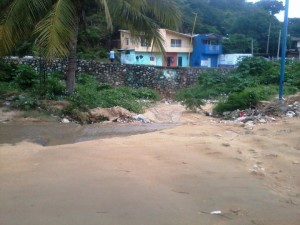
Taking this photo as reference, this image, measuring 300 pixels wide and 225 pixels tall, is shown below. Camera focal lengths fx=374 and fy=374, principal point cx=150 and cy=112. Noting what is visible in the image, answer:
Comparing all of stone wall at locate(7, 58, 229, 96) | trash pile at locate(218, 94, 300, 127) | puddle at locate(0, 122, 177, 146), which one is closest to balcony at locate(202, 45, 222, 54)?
stone wall at locate(7, 58, 229, 96)

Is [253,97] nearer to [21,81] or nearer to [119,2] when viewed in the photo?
[119,2]

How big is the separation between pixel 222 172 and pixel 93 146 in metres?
2.63

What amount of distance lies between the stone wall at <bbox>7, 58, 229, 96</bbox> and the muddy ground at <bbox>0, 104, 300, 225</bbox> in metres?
14.3

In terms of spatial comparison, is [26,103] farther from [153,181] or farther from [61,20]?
[153,181]

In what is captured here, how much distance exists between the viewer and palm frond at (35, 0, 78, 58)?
892cm

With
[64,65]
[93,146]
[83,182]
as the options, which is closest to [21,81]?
[64,65]

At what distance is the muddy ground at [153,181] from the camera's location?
3863mm

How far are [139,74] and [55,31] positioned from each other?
15.2m

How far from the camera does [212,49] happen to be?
139 ft

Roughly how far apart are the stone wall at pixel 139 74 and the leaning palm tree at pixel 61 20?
901 cm

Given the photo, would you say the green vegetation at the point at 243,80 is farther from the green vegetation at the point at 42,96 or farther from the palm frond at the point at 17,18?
the palm frond at the point at 17,18

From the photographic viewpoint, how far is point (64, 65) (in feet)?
67.3

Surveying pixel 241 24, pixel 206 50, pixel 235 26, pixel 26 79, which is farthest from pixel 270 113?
pixel 235 26

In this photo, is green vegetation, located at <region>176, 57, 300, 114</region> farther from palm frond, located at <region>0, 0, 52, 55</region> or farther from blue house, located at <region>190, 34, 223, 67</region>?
blue house, located at <region>190, 34, 223, 67</region>
